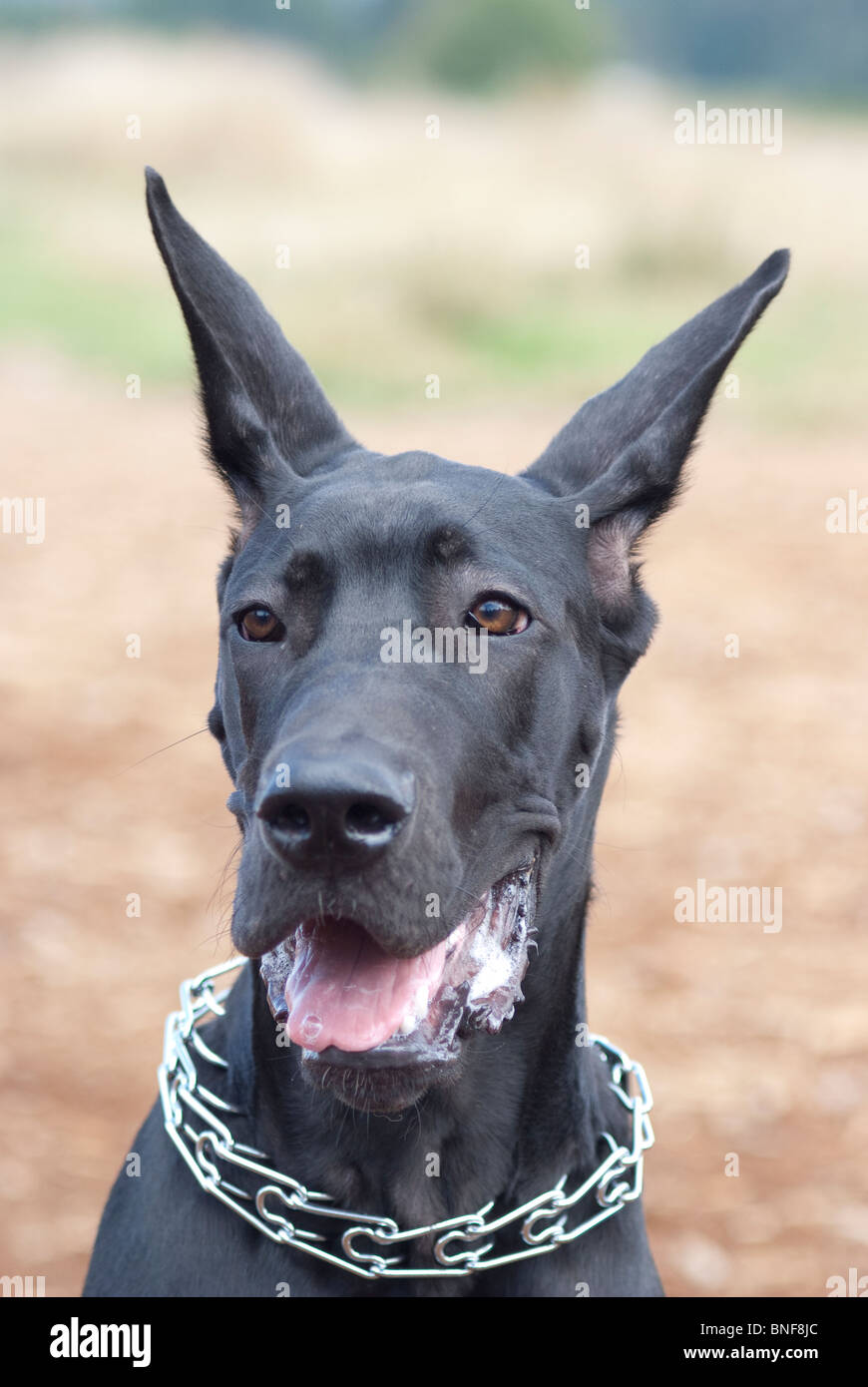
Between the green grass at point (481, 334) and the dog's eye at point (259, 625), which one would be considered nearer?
the dog's eye at point (259, 625)

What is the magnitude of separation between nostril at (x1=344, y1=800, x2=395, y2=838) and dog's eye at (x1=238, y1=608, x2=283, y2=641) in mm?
654

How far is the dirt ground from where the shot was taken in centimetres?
521

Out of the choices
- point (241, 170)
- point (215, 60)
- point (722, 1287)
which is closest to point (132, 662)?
point (722, 1287)

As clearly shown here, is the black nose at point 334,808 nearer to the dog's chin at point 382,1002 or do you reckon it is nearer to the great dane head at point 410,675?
the great dane head at point 410,675

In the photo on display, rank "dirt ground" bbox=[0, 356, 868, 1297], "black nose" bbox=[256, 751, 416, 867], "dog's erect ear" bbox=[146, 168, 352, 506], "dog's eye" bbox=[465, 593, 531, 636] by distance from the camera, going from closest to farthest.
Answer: "black nose" bbox=[256, 751, 416, 867], "dog's eye" bbox=[465, 593, 531, 636], "dog's erect ear" bbox=[146, 168, 352, 506], "dirt ground" bbox=[0, 356, 868, 1297]

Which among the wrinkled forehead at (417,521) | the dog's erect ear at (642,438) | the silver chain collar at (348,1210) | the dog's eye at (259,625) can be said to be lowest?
the silver chain collar at (348,1210)

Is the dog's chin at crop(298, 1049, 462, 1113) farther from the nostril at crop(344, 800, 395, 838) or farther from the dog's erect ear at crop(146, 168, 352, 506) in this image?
the dog's erect ear at crop(146, 168, 352, 506)

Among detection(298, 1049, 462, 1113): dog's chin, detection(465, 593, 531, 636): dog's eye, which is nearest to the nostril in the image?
detection(298, 1049, 462, 1113): dog's chin

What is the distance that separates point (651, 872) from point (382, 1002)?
5165mm

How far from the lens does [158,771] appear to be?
8.77 m

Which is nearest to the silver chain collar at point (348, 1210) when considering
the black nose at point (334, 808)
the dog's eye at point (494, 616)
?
the black nose at point (334, 808)

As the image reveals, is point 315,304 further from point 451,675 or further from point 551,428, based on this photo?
point 451,675

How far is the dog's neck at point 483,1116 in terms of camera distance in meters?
3.04

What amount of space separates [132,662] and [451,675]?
7.62m
